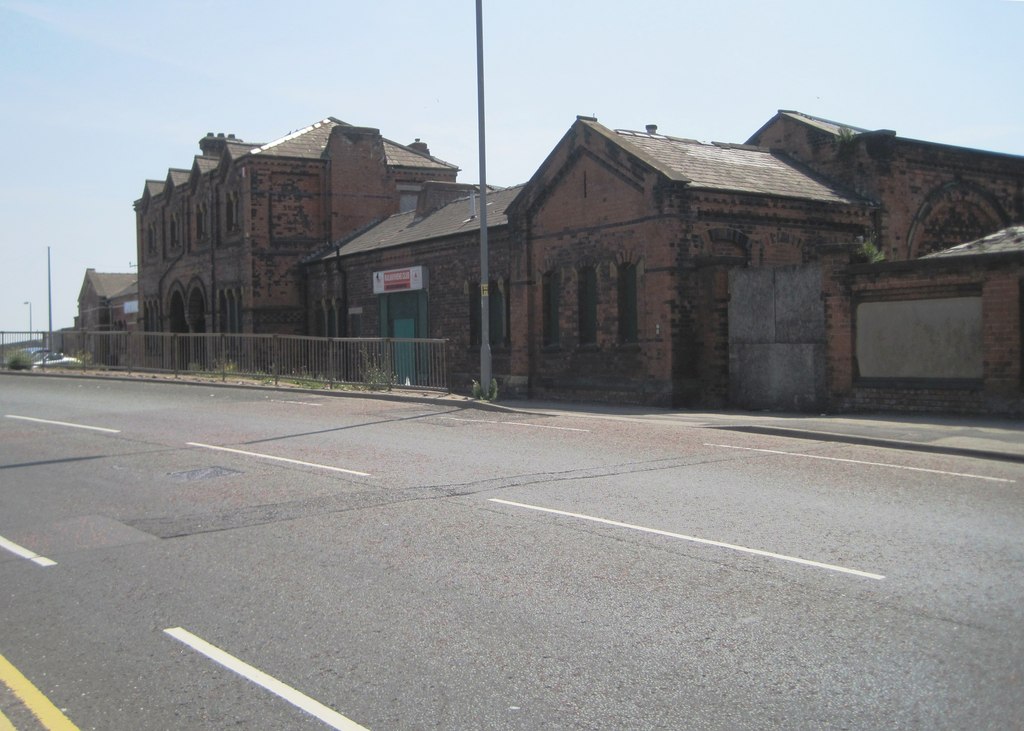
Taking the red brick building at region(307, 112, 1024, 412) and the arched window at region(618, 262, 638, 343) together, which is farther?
the arched window at region(618, 262, 638, 343)

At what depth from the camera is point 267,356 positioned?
29047mm

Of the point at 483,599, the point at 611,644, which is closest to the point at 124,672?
the point at 483,599

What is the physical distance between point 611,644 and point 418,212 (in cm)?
3284

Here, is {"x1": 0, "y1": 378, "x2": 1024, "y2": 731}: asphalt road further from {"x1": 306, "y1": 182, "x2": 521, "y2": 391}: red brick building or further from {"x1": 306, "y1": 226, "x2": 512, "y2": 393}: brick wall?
{"x1": 306, "y1": 182, "x2": 521, "y2": 391}: red brick building

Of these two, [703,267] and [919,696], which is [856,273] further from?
[919,696]

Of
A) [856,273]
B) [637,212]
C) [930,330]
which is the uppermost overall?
[637,212]

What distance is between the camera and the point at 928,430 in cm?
1470

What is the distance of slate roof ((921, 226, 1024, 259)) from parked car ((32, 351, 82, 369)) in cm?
3137

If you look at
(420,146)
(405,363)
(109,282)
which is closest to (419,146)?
(420,146)

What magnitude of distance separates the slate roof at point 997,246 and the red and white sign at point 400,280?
1679cm

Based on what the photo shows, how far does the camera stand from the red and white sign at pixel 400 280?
30375mm

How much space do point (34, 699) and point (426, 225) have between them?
96.2ft

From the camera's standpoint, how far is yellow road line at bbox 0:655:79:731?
14.5 feet

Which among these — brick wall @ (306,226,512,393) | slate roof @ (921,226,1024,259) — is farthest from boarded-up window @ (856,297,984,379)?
brick wall @ (306,226,512,393)
